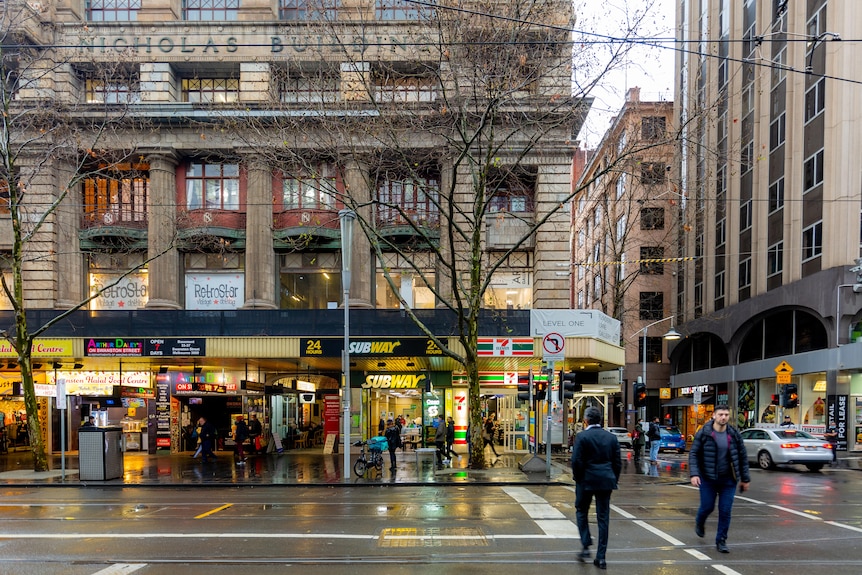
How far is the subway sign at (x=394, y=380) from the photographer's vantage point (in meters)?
28.6

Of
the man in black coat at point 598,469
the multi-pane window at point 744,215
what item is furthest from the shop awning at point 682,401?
the man in black coat at point 598,469

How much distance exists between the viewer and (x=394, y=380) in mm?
28906

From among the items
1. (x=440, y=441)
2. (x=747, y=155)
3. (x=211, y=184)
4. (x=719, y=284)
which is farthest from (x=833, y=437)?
(x=211, y=184)

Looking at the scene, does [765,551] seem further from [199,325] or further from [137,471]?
[199,325]

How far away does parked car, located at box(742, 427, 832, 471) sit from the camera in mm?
21484

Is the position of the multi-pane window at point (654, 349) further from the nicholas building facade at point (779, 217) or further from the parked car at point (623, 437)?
the parked car at point (623, 437)

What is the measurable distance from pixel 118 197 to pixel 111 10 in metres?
7.77

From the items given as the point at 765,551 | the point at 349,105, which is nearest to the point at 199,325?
the point at 349,105

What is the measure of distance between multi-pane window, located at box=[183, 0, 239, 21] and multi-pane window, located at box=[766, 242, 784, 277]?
1109 inches

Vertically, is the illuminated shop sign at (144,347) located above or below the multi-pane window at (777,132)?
below

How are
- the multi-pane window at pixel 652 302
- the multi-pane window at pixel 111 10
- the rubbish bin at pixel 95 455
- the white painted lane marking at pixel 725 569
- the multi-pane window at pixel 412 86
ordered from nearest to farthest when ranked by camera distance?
the white painted lane marking at pixel 725 569 < the rubbish bin at pixel 95 455 < the multi-pane window at pixel 412 86 < the multi-pane window at pixel 111 10 < the multi-pane window at pixel 652 302

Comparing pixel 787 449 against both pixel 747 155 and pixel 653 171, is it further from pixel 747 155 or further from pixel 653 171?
pixel 747 155

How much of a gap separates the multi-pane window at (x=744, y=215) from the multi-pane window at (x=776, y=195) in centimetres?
279

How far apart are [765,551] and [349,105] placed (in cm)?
1782
